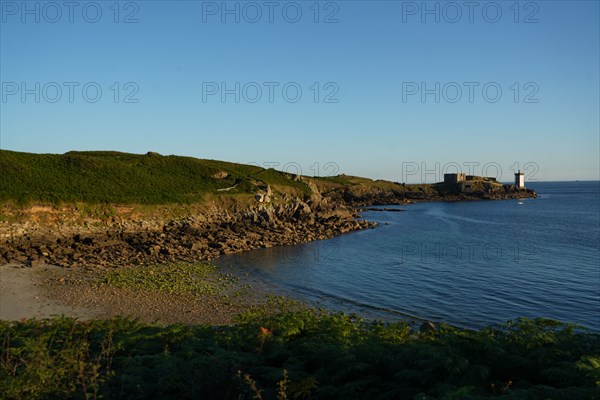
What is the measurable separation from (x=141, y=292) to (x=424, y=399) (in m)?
22.4

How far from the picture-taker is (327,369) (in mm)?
9062

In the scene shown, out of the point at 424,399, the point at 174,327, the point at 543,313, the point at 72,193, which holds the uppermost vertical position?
the point at 72,193

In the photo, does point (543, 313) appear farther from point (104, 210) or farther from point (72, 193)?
point (72, 193)

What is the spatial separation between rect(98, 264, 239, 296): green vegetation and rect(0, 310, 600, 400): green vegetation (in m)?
15.5

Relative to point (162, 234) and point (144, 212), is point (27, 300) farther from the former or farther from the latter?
point (144, 212)

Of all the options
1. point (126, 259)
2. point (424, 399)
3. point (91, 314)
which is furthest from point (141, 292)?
point (424, 399)

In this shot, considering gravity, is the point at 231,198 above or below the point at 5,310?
above

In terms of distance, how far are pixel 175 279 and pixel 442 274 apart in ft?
69.4

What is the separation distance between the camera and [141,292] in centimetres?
2555

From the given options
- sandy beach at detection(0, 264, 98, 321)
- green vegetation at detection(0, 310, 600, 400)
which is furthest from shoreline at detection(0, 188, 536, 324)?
green vegetation at detection(0, 310, 600, 400)

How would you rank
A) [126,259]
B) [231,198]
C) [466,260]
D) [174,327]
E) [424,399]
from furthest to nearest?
[231,198] → [466,260] → [126,259] → [174,327] → [424,399]

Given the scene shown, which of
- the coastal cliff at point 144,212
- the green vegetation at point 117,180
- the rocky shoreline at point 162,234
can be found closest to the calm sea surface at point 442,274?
the rocky shoreline at point 162,234

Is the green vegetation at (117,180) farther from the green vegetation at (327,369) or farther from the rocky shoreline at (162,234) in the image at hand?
the green vegetation at (327,369)

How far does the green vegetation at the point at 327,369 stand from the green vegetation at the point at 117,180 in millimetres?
38321
